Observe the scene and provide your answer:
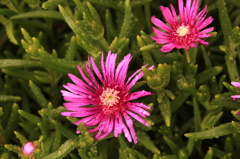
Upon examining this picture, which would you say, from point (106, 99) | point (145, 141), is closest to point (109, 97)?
point (106, 99)

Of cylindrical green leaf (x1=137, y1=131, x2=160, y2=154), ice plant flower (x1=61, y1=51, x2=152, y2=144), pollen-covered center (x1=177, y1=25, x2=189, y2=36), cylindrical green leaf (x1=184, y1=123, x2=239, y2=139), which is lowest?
cylindrical green leaf (x1=184, y1=123, x2=239, y2=139)

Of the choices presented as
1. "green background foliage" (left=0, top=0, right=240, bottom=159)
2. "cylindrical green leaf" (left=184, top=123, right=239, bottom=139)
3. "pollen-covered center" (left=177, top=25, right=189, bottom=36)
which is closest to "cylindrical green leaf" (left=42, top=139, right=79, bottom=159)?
"green background foliage" (left=0, top=0, right=240, bottom=159)

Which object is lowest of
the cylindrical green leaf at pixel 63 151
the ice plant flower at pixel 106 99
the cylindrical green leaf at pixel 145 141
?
the cylindrical green leaf at pixel 145 141

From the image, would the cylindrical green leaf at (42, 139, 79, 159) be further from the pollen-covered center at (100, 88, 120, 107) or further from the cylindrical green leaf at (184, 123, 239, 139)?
the cylindrical green leaf at (184, 123, 239, 139)

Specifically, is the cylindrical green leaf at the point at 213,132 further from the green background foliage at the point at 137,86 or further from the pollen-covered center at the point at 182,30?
the pollen-covered center at the point at 182,30

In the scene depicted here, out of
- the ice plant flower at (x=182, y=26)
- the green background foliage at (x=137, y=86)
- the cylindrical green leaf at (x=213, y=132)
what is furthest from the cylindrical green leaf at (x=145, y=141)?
the ice plant flower at (x=182, y=26)

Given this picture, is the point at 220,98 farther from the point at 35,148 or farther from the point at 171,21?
the point at 35,148

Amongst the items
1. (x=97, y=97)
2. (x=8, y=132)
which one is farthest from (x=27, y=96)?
(x=97, y=97)
